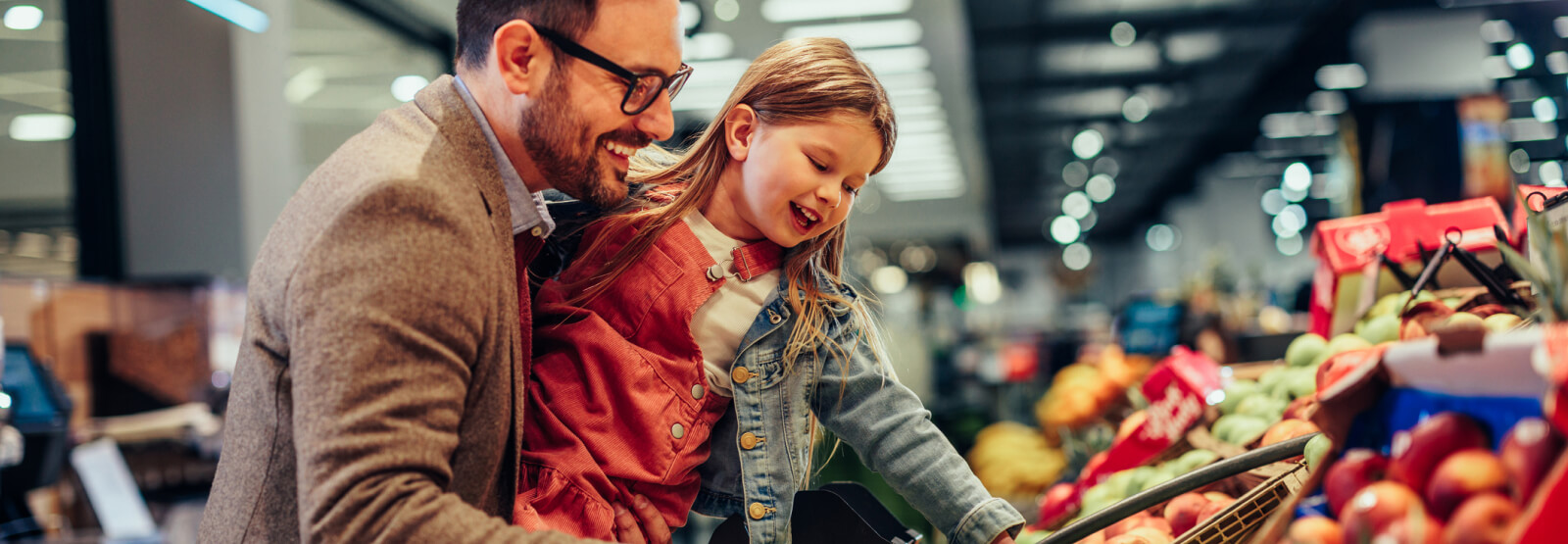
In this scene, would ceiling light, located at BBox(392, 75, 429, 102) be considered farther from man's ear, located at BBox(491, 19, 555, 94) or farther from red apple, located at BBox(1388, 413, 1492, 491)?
red apple, located at BBox(1388, 413, 1492, 491)

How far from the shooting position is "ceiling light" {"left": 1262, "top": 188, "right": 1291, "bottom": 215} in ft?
74.2

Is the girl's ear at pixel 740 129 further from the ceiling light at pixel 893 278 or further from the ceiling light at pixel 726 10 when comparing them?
the ceiling light at pixel 893 278

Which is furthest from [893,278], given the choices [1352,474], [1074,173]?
[1352,474]

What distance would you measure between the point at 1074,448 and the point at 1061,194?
76.0 feet

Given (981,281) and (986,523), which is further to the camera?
(981,281)

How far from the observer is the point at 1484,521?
69 cm

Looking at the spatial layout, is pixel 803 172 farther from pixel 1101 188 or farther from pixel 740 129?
pixel 1101 188

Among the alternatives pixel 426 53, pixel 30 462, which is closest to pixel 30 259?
pixel 30 462

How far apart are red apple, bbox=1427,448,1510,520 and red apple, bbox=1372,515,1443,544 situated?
0.7 inches

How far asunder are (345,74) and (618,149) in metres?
6.66

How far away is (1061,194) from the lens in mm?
25297

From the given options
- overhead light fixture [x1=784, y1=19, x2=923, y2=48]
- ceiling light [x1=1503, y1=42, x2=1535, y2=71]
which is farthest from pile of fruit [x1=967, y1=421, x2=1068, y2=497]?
ceiling light [x1=1503, y1=42, x2=1535, y2=71]

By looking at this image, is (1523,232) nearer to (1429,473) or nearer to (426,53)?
(1429,473)

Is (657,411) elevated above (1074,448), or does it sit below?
above
